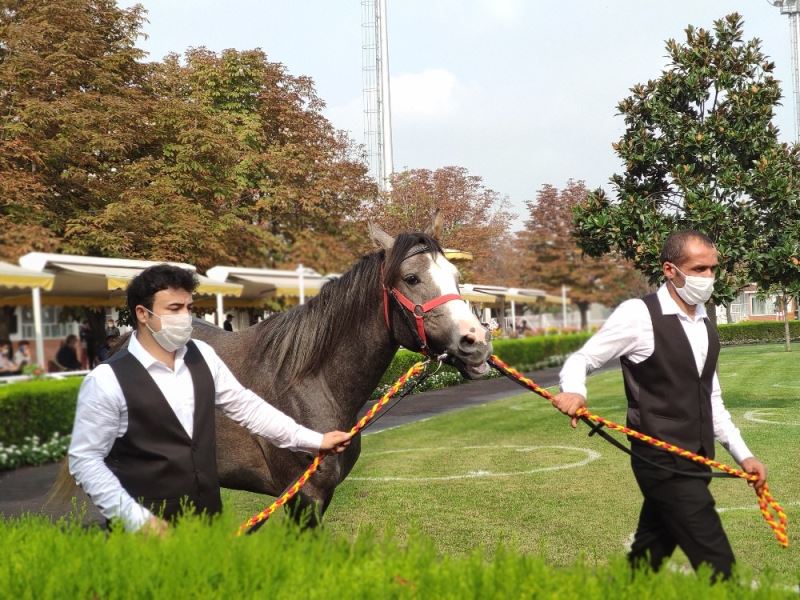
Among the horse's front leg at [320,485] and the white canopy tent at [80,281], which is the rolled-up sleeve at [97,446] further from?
the white canopy tent at [80,281]

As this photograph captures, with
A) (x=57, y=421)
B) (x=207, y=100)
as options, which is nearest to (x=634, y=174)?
(x=57, y=421)

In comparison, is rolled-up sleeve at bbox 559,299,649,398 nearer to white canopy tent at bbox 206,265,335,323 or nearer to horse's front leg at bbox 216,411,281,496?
horse's front leg at bbox 216,411,281,496

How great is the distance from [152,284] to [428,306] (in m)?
1.40

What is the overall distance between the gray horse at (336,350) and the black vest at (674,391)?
98 centimetres

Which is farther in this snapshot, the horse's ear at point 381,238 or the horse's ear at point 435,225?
the horse's ear at point 435,225

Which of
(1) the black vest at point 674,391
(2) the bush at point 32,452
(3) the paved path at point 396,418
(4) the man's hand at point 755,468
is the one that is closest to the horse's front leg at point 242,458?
(3) the paved path at point 396,418

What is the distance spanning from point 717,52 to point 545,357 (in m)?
21.2

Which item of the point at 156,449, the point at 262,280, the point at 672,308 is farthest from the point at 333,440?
the point at 262,280

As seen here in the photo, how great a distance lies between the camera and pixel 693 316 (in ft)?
12.5

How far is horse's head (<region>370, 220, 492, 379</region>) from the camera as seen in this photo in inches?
166

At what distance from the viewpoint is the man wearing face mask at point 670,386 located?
364cm

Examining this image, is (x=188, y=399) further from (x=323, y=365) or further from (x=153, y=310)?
(x=323, y=365)

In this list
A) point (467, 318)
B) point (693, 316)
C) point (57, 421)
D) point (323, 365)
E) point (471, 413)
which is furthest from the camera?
point (471, 413)

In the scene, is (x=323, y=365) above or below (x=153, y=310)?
below
